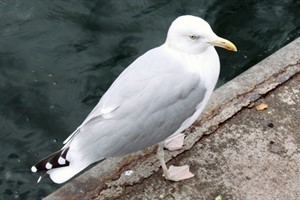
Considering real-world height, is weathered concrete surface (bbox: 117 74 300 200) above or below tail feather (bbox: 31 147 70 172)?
below

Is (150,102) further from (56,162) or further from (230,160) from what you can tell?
(230,160)

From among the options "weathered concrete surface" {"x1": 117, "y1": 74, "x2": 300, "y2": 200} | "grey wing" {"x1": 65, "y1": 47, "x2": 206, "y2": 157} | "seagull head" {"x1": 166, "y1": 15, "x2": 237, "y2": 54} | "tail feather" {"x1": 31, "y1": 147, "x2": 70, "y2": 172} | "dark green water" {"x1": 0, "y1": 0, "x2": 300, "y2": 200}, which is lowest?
"dark green water" {"x1": 0, "y1": 0, "x2": 300, "y2": 200}

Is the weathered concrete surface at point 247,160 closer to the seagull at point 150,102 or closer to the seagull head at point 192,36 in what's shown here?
the seagull at point 150,102

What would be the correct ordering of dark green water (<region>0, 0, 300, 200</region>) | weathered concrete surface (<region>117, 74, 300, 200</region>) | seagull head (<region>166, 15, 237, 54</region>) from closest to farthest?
seagull head (<region>166, 15, 237, 54</region>), weathered concrete surface (<region>117, 74, 300, 200</region>), dark green water (<region>0, 0, 300, 200</region>)

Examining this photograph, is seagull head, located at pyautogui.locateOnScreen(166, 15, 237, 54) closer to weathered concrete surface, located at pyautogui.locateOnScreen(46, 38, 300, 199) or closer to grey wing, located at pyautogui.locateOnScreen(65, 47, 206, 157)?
grey wing, located at pyautogui.locateOnScreen(65, 47, 206, 157)

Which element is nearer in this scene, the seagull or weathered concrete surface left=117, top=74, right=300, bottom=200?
the seagull

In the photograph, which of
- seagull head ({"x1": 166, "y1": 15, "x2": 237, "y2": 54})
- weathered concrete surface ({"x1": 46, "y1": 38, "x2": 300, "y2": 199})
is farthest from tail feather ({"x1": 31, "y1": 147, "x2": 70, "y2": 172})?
seagull head ({"x1": 166, "y1": 15, "x2": 237, "y2": 54})

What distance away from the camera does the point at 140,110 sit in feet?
10.5

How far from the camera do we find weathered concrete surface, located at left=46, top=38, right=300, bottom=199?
3473mm

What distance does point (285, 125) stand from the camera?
379 centimetres

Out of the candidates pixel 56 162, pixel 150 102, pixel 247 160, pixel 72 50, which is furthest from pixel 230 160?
pixel 72 50

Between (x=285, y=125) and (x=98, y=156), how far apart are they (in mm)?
1238

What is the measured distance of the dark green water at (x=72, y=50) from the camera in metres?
4.86

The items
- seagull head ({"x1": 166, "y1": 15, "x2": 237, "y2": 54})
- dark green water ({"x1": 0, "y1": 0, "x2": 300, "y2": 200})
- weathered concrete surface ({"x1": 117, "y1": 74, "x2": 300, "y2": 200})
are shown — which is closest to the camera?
seagull head ({"x1": 166, "y1": 15, "x2": 237, "y2": 54})
